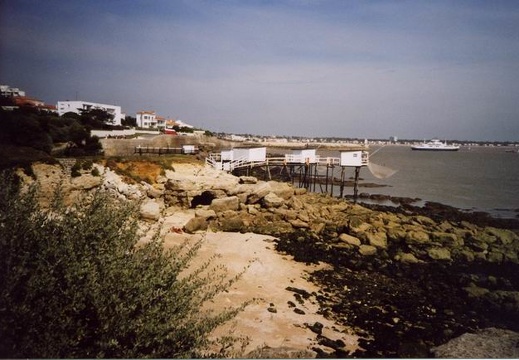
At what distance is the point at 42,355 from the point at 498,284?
632 inches

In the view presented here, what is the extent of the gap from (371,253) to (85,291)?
14.2 m

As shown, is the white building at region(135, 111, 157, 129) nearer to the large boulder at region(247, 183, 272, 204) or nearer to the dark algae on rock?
the large boulder at region(247, 183, 272, 204)

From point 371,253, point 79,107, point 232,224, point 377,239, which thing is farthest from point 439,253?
point 79,107

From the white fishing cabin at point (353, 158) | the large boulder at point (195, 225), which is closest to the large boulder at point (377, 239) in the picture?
the large boulder at point (195, 225)

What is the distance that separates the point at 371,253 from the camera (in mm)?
15984

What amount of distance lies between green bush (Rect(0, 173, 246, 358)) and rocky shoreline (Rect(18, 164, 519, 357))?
1.04 metres

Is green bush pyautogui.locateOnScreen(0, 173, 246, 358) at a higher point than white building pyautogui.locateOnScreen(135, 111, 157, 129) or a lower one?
lower

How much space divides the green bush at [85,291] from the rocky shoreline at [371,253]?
104 centimetres

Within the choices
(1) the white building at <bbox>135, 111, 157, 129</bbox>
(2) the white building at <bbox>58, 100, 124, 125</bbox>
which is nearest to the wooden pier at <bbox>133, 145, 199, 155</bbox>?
(2) the white building at <bbox>58, 100, 124, 125</bbox>

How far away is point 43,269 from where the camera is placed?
4.11 metres

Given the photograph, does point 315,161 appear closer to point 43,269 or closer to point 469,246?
point 469,246

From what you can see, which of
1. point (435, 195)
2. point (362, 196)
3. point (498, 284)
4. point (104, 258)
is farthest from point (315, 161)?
point (104, 258)

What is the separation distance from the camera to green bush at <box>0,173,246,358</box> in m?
4.01

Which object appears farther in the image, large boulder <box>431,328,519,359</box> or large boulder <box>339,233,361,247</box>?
large boulder <box>339,233,361,247</box>
